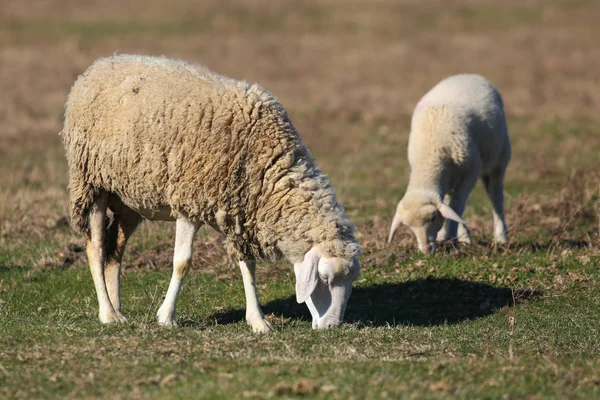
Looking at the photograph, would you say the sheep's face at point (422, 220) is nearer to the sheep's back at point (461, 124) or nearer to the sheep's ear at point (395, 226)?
the sheep's ear at point (395, 226)

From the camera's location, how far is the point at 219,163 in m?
7.32

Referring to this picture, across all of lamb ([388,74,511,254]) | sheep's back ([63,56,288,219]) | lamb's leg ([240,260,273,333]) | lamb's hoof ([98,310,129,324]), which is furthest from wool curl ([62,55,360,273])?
lamb ([388,74,511,254])

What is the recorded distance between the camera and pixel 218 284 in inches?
370

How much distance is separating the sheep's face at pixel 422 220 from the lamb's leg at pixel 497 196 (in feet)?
3.74

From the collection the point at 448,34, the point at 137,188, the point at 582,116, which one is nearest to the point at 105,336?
the point at 137,188

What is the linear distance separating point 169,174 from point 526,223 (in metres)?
5.76

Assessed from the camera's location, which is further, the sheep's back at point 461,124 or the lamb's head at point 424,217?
the sheep's back at point 461,124

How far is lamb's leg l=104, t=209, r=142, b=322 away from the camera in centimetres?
834

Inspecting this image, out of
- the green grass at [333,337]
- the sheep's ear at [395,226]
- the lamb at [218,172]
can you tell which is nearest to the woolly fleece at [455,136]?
the sheep's ear at [395,226]

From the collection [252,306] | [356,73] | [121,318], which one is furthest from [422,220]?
[356,73]

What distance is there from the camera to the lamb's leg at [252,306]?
25.3ft

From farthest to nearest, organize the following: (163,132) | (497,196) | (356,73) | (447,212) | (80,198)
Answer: (356,73)
(497,196)
(447,212)
(80,198)
(163,132)

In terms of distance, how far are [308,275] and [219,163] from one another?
1.14 metres

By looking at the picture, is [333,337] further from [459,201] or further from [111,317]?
[459,201]
